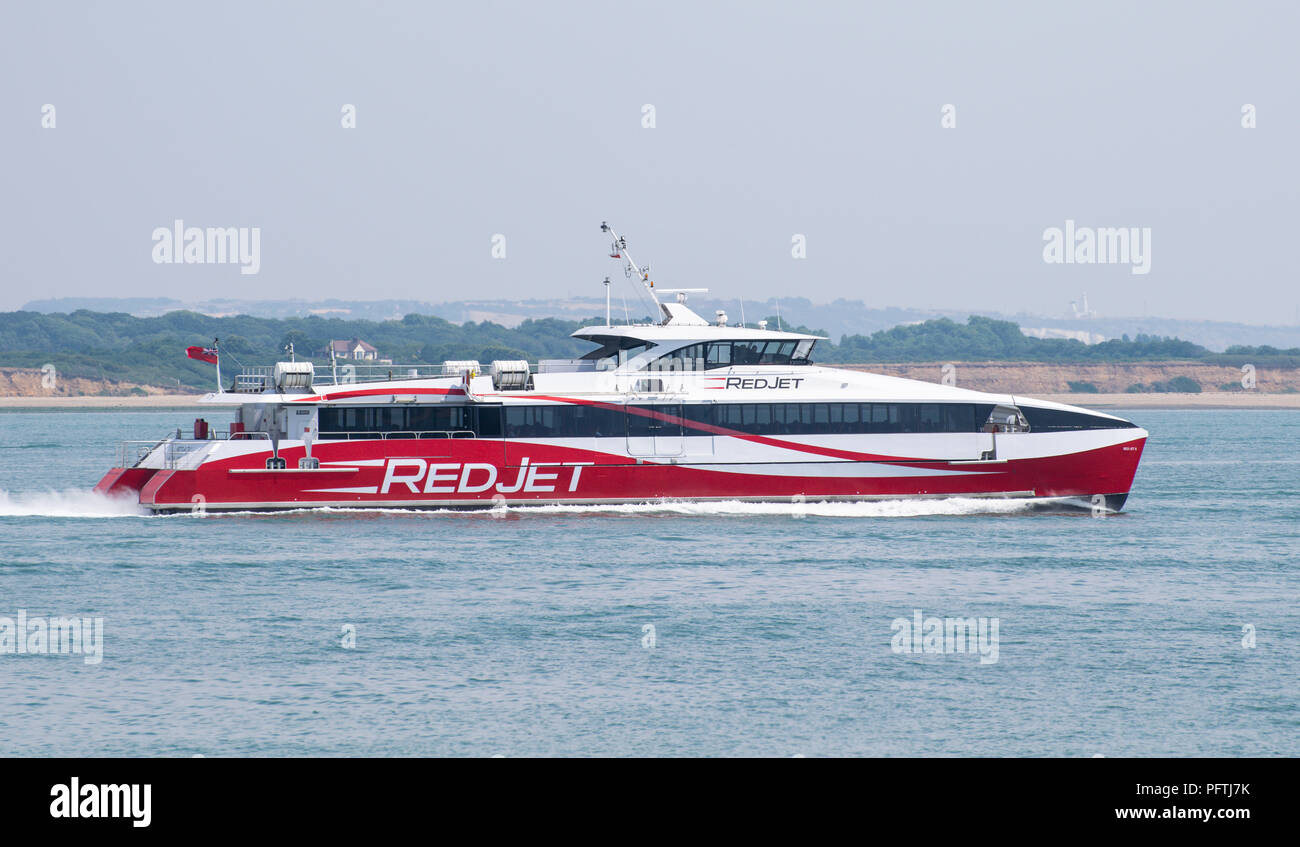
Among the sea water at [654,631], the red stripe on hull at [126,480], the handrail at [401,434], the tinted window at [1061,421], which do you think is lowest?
the sea water at [654,631]

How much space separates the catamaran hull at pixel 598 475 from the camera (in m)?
33.1

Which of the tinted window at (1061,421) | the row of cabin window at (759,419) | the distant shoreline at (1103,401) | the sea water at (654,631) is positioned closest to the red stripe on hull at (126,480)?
the sea water at (654,631)

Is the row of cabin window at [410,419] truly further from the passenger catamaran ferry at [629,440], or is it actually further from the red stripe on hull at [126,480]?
the red stripe on hull at [126,480]

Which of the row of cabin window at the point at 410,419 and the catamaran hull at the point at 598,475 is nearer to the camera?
the catamaran hull at the point at 598,475

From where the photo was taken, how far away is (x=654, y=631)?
858 inches

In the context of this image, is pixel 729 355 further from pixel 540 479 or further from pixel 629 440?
pixel 540 479

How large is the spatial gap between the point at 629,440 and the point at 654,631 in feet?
40.0

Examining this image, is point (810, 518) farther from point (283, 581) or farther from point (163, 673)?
point (163, 673)

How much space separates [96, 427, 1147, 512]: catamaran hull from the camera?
33.1m

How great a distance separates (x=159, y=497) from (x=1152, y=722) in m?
24.9

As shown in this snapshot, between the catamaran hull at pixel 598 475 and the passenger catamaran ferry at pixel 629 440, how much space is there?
0.04 m

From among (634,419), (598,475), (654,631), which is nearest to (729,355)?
(634,419)

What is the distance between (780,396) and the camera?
3381 centimetres
